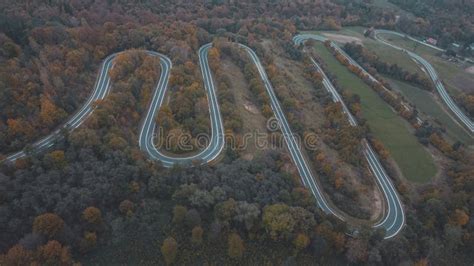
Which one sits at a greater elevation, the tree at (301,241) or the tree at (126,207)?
the tree at (126,207)

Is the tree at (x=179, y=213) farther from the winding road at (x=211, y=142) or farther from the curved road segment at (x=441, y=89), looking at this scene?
the curved road segment at (x=441, y=89)

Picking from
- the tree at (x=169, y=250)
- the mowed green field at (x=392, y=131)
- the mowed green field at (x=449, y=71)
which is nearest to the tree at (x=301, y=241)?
the tree at (x=169, y=250)

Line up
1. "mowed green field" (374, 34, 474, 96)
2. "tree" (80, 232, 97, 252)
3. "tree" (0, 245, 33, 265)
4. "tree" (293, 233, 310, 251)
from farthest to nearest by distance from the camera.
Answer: "mowed green field" (374, 34, 474, 96), "tree" (293, 233, 310, 251), "tree" (80, 232, 97, 252), "tree" (0, 245, 33, 265)

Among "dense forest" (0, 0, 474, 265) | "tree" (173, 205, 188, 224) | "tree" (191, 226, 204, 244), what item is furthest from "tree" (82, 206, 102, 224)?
"tree" (191, 226, 204, 244)

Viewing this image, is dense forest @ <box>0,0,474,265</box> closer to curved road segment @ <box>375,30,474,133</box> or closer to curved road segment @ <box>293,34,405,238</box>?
curved road segment @ <box>293,34,405,238</box>

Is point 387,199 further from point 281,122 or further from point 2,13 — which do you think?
point 2,13
